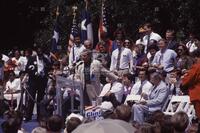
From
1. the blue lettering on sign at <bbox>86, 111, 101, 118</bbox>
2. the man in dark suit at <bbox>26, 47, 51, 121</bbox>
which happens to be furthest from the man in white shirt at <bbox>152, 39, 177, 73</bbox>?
the man in dark suit at <bbox>26, 47, 51, 121</bbox>

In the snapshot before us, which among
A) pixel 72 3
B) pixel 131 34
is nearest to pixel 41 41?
pixel 72 3

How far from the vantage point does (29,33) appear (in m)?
40.5

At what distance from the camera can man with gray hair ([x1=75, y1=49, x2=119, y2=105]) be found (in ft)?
55.2

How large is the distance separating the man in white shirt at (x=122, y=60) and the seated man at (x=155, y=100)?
3343 millimetres

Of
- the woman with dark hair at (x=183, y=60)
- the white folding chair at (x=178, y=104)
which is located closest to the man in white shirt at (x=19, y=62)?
the woman with dark hair at (x=183, y=60)

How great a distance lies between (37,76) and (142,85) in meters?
4.99

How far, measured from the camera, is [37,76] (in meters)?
20.2

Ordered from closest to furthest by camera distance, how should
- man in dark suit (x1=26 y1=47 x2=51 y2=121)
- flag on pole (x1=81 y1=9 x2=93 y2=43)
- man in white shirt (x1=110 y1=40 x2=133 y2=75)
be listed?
man in white shirt (x1=110 y1=40 x2=133 y2=75)
man in dark suit (x1=26 y1=47 x2=51 y2=121)
flag on pole (x1=81 y1=9 x2=93 y2=43)

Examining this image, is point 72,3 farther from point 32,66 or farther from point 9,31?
point 32,66

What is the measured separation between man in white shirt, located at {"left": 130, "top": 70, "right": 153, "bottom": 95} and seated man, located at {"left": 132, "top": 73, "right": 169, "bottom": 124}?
1.63ft

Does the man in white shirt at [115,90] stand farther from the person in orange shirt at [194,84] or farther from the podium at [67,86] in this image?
the person in orange shirt at [194,84]

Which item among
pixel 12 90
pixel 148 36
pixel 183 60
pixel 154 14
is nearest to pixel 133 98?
pixel 183 60

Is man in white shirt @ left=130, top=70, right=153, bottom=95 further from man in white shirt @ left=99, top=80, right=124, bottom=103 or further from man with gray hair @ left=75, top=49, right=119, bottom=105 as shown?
man with gray hair @ left=75, top=49, right=119, bottom=105

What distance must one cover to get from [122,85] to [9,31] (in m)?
24.6
